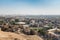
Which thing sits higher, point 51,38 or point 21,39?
point 21,39

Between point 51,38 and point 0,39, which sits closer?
point 0,39

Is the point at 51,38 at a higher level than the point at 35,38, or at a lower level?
lower

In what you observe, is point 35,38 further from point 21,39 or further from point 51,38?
point 51,38

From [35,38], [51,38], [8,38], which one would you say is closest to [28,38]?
[35,38]

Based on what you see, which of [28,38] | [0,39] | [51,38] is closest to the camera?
[0,39]

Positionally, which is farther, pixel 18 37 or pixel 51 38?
pixel 51 38

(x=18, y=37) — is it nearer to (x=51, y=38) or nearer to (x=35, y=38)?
(x=35, y=38)

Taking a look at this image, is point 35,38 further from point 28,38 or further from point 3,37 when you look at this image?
point 3,37

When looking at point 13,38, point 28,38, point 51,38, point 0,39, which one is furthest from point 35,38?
point 51,38

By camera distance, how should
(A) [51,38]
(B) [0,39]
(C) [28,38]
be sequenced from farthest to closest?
(A) [51,38], (C) [28,38], (B) [0,39]
